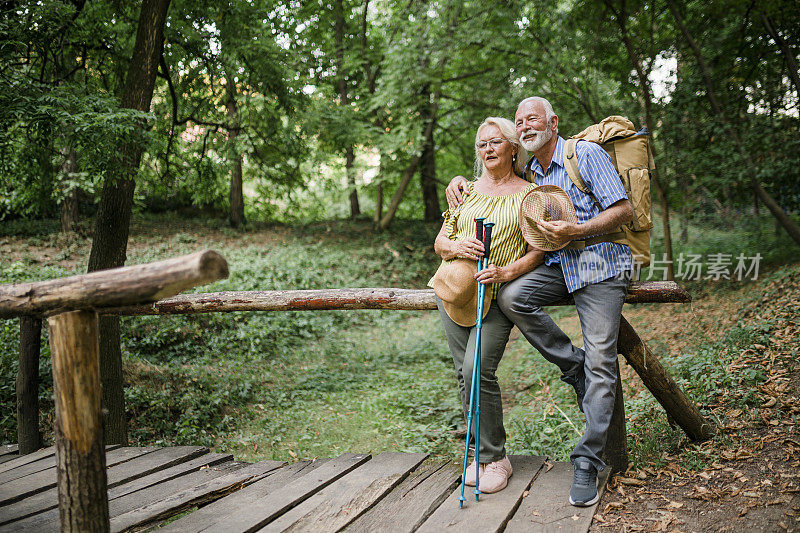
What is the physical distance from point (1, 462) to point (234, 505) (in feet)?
8.22

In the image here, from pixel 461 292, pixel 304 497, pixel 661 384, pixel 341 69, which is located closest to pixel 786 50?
pixel 661 384

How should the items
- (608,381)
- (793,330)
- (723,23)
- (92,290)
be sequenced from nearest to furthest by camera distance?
(92,290) < (608,381) < (793,330) < (723,23)

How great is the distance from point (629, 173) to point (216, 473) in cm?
342

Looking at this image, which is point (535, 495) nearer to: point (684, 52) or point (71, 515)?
point (71, 515)

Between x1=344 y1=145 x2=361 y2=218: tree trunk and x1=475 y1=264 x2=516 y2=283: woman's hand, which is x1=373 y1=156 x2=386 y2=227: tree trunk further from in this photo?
x1=475 y1=264 x2=516 y2=283: woman's hand

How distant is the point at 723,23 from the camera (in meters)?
10.4

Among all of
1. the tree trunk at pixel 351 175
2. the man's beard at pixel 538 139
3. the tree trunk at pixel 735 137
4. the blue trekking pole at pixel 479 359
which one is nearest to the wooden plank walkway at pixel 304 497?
the blue trekking pole at pixel 479 359

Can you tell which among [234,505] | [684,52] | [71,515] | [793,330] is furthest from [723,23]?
[71,515]

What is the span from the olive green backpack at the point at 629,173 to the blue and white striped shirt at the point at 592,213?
0.12 feet

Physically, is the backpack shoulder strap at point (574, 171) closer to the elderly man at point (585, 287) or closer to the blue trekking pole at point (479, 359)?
the elderly man at point (585, 287)

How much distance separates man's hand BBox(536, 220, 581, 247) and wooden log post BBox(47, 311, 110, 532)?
233 cm

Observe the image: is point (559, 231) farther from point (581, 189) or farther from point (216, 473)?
point (216, 473)

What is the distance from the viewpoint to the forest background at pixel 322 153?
5.95 meters

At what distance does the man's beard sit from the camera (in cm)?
338
